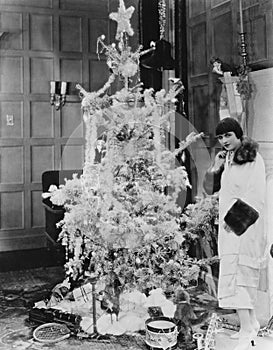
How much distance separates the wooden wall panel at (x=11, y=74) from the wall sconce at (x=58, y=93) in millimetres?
317

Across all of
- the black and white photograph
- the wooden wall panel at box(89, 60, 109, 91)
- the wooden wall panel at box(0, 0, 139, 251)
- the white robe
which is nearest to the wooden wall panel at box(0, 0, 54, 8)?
the wooden wall panel at box(0, 0, 139, 251)

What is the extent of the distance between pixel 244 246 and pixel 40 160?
10.3 ft

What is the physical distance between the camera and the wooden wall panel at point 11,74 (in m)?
5.27

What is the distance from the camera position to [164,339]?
9.45 feet

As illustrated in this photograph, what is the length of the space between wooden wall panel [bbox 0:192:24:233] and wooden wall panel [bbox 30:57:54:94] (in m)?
1.07

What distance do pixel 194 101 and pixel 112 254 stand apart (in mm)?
1194

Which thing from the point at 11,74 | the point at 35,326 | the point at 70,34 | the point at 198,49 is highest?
the point at 70,34

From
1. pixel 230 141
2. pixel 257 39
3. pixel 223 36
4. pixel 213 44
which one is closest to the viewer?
pixel 230 141

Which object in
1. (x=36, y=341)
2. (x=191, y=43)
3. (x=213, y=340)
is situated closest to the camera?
(x=213, y=340)

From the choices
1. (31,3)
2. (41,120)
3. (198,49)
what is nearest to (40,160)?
(41,120)

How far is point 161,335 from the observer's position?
2.88m

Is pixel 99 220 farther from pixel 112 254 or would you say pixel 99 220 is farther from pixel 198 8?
pixel 198 8

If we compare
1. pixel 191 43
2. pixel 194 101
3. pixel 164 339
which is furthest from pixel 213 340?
pixel 191 43

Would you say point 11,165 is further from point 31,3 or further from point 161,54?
point 161,54
